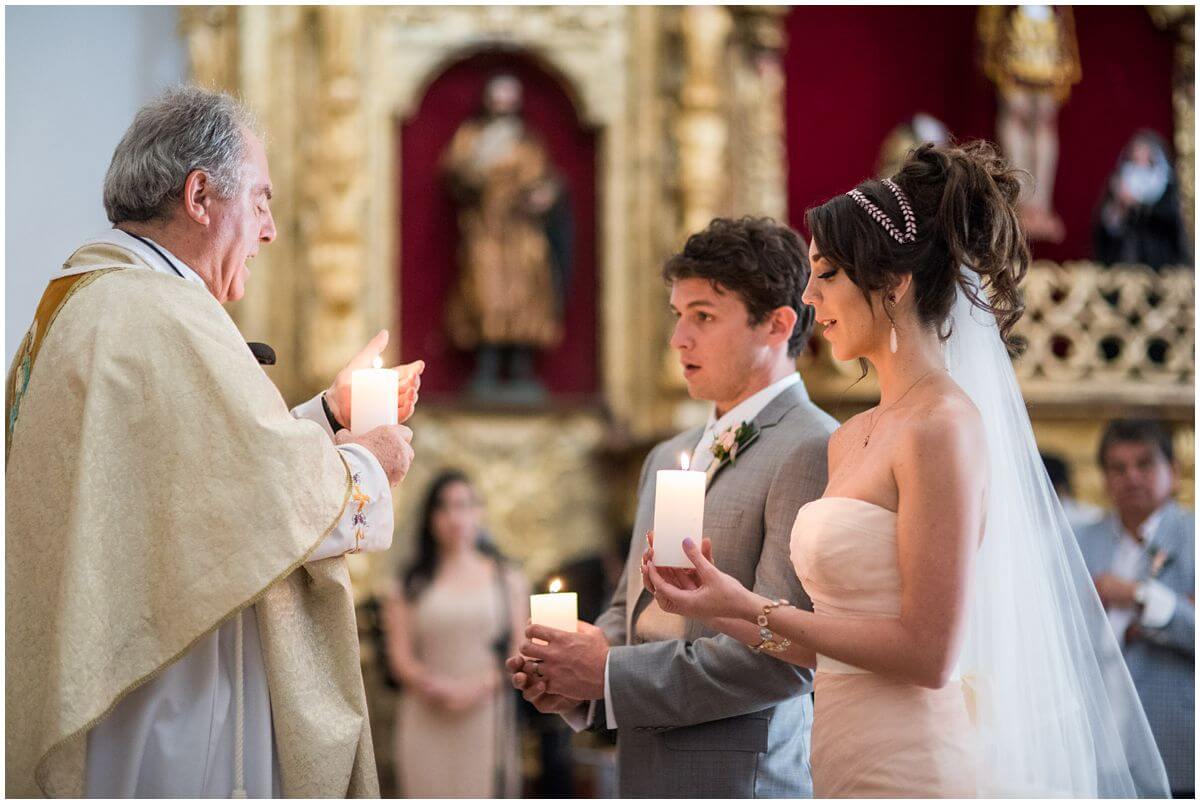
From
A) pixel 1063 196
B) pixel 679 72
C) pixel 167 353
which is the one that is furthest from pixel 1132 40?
pixel 167 353

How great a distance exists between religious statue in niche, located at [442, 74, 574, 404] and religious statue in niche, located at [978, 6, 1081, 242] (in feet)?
8.97

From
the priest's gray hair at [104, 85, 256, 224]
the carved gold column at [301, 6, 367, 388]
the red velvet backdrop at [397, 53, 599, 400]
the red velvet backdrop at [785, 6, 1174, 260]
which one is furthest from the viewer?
the red velvet backdrop at [785, 6, 1174, 260]

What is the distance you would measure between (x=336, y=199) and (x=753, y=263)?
463 centimetres

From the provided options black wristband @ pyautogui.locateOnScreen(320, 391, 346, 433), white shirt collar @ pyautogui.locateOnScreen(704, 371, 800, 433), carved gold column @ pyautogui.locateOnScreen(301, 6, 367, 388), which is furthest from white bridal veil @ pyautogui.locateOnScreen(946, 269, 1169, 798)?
carved gold column @ pyautogui.locateOnScreen(301, 6, 367, 388)

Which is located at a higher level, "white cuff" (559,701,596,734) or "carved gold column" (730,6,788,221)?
"carved gold column" (730,6,788,221)

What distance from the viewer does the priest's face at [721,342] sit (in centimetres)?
300

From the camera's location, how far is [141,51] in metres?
7.21

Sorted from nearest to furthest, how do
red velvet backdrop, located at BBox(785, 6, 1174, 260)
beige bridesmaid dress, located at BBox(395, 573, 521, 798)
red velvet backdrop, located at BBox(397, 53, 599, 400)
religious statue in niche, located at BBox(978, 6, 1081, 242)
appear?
beige bridesmaid dress, located at BBox(395, 573, 521, 798), red velvet backdrop, located at BBox(397, 53, 599, 400), religious statue in niche, located at BBox(978, 6, 1081, 242), red velvet backdrop, located at BBox(785, 6, 1174, 260)

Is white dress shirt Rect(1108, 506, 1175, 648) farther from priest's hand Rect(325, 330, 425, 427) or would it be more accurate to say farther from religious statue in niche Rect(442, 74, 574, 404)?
religious statue in niche Rect(442, 74, 574, 404)

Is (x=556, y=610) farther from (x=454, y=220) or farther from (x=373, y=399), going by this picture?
(x=454, y=220)

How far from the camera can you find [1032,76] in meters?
8.15

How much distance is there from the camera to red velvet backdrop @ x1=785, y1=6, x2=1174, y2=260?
27.2 ft

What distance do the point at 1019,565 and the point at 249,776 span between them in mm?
1478

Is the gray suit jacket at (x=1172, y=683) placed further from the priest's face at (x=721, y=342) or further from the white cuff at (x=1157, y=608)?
the priest's face at (x=721, y=342)
